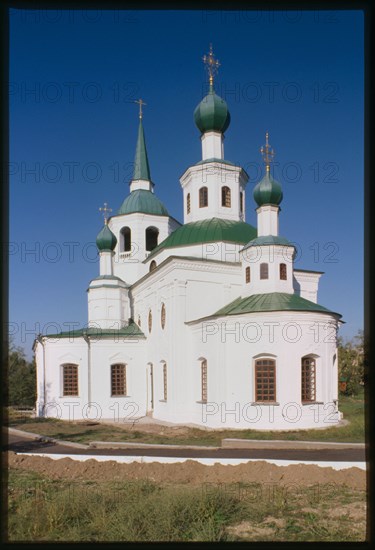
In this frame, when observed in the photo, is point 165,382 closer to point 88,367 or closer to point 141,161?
point 88,367

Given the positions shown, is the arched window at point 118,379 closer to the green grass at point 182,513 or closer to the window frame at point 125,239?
the window frame at point 125,239

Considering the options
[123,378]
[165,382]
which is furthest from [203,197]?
[123,378]

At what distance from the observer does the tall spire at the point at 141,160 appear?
35.2 metres

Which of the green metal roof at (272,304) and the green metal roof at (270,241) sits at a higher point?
the green metal roof at (270,241)

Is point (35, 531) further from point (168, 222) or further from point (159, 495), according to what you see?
point (168, 222)

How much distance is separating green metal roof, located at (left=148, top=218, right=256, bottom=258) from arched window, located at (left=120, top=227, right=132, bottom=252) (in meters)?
7.62

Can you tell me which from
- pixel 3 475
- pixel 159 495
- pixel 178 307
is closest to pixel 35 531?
pixel 159 495

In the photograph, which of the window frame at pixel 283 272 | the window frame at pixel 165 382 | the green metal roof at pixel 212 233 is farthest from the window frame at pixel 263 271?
the window frame at pixel 165 382

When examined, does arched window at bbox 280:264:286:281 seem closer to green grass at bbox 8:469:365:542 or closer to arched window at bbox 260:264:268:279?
arched window at bbox 260:264:268:279

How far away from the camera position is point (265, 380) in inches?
744

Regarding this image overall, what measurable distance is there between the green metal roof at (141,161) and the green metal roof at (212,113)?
9067 millimetres

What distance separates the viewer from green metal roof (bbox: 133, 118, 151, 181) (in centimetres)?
3516

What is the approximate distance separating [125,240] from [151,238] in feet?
6.22

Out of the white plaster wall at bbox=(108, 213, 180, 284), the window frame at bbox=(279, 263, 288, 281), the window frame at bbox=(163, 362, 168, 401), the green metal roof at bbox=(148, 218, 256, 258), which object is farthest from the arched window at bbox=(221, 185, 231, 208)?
the window frame at bbox=(163, 362, 168, 401)
